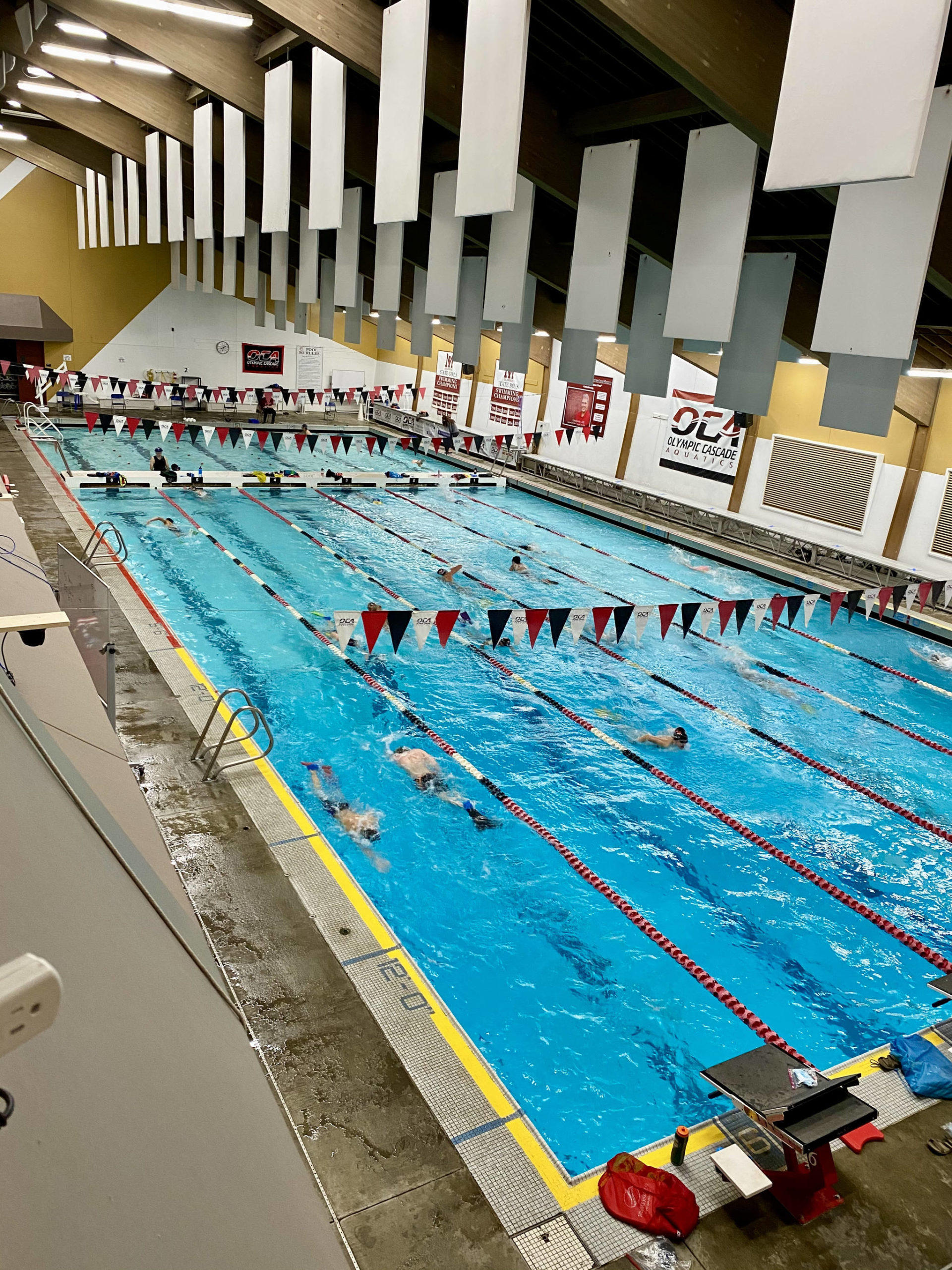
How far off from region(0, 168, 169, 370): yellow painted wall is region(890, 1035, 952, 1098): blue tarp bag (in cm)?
3080

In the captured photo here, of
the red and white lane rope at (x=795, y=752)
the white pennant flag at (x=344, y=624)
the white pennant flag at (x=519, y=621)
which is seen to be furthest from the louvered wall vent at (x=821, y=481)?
the white pennant flag at (x=344, y=624)

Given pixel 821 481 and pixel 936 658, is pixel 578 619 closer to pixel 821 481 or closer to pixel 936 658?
pixel 936 658

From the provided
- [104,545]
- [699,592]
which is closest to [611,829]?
[699,592]

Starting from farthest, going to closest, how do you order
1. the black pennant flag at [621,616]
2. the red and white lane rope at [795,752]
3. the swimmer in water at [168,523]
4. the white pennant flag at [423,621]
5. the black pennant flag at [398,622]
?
the swimmer in water at [168,523] < the black pennant flag at [621,616] < the black pennant flag at [398,622] < the white pennant flag at [423,621] < the red and white lane rope at [795,752]

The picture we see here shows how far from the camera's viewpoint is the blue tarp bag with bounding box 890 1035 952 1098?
179 inches

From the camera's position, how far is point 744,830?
25.0 feet

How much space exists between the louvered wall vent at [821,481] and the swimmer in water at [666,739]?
31.3 ft

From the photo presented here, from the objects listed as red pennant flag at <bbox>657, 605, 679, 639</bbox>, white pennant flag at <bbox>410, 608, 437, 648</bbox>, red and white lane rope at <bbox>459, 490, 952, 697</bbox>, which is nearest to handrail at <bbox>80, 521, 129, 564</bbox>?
white pennant flag at <bbox>410, 608, 437, 648</bbox>

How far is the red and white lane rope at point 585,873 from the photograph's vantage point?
5477 millimetres

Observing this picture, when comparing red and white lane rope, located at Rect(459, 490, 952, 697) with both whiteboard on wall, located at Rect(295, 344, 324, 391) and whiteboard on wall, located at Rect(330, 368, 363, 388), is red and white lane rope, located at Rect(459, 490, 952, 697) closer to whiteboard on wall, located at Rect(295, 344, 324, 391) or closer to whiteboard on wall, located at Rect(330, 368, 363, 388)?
whiteboard on wall, located at Rect(295, 344, 324, 391)

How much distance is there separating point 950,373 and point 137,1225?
13.7m

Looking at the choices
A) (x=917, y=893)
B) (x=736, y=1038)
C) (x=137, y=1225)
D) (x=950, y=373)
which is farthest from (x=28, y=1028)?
(x=950, y=373)

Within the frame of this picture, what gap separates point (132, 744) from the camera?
23.6 ft

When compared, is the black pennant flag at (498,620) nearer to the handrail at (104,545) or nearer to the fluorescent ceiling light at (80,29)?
the handrail at (104,545)
